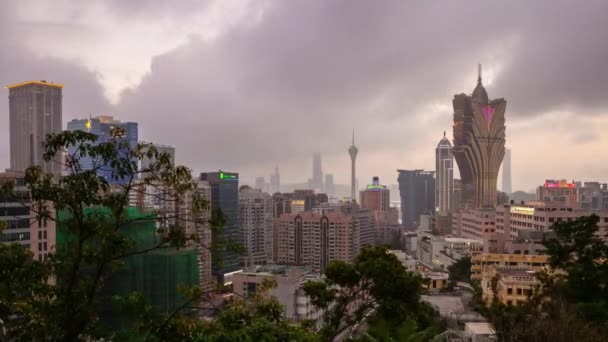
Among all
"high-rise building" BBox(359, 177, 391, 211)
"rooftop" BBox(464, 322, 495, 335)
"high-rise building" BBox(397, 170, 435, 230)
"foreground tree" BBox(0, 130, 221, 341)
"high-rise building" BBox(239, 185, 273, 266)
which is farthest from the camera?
"high-rise building" BBox(397, 170, 435, 230)

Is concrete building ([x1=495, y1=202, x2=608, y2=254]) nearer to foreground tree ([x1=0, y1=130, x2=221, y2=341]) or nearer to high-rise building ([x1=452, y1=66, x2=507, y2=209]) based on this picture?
foreground tree ([x1=0, y1=130, x2=221, y2=341])

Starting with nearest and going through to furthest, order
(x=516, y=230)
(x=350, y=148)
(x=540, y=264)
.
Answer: (x=540, y=264) → (x=516, y=230) → (x=350, y=148)

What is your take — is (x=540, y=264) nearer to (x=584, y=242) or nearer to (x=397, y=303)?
(x=584, y=242)

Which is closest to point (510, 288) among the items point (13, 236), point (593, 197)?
point (13, 236)

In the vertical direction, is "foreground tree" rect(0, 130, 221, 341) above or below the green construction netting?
above

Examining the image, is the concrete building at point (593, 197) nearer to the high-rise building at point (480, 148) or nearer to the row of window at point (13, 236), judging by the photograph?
the high-rise building at point (480, 148)

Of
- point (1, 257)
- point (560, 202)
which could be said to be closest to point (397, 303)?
point (1, 257)

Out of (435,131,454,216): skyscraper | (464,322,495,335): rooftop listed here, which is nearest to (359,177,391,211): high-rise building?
(435,131,454,216): skyscraper
